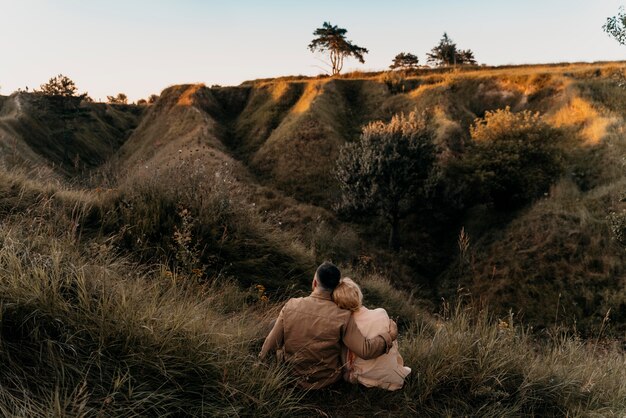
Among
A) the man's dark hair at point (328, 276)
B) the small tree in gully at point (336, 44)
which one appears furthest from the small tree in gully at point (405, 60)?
the man's dark hair at point (328, 276)

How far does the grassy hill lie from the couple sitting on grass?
0.62ft

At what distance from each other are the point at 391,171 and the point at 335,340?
1865 cm

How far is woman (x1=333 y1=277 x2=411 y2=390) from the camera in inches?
144

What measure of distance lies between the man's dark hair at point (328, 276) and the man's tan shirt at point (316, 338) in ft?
0.27

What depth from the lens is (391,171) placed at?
2169 centimetres

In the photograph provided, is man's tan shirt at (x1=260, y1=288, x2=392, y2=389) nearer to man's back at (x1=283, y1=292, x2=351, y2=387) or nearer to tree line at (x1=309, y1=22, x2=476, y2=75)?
man's back at (x1=283, y1=292, x2=351, y2=387)

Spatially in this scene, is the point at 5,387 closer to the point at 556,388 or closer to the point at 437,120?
the point at 556,388

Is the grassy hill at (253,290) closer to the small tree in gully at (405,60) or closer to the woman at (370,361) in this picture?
the woman at (370,361)

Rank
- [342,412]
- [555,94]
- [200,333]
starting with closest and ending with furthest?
1. [200,333]
2. [342,412]
3. [555,94]

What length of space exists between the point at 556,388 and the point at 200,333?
344 centimetres

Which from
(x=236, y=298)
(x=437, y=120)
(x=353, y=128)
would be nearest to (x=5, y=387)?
(x=236, y=298)

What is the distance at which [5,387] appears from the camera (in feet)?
7.93

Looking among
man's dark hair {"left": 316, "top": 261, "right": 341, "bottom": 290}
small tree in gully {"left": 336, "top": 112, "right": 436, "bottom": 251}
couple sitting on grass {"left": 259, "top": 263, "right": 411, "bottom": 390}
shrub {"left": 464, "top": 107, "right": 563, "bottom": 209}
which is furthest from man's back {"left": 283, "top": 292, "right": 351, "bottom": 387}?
shrub {"left": 464, "top": 107, "right": 563, "bottom": 209}

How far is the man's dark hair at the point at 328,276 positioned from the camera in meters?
3.87
